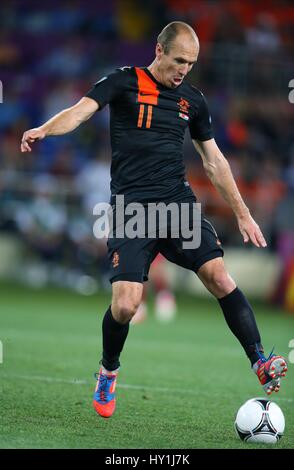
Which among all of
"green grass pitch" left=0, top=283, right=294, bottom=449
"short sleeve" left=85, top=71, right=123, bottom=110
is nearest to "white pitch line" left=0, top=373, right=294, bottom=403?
"green grass pitch" left=0, top=283, right=294, bottom=449

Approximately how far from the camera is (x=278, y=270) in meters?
15.3

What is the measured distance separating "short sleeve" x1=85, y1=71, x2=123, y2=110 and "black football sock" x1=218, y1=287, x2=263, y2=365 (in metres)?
1.47

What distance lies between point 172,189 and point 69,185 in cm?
1071

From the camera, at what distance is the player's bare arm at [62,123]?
555 centimetres

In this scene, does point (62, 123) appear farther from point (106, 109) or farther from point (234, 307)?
point (106, 109)

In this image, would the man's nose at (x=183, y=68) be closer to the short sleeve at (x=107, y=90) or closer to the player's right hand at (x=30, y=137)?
the short sleeve at (x=107, y=90)

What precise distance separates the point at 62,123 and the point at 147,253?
3.38ft

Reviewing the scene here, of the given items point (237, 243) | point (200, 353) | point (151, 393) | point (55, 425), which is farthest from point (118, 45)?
point (55, 425)

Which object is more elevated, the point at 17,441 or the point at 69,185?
the point at 17,441

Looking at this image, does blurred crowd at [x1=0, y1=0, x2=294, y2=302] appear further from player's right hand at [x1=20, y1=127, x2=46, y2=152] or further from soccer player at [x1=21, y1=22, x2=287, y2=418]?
player's right hand at [x1=20, y1=127, x2=46, y2=152]

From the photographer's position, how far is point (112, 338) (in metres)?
6.18

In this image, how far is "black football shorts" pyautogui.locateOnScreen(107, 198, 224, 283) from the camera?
6059 mm

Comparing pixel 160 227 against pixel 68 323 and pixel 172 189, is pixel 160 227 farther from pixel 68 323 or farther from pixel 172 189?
pixel 68 323

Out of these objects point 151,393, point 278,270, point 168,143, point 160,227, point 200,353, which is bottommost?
point 278,270
